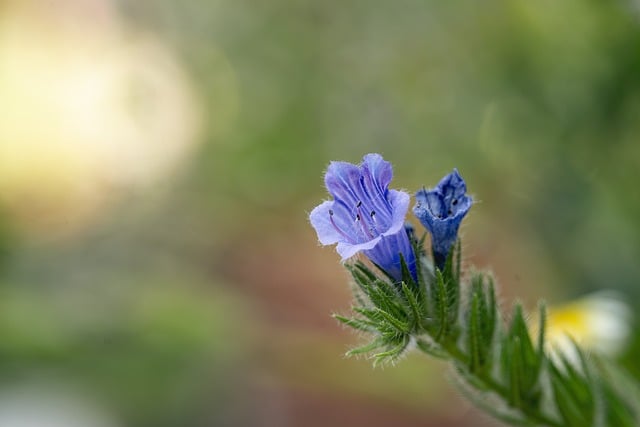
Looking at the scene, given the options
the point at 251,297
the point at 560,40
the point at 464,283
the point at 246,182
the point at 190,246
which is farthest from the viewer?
the point at 251,297

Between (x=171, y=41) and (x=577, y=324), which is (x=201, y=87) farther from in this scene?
(x=577, y=324)

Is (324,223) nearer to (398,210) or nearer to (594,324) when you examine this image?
(398,210)

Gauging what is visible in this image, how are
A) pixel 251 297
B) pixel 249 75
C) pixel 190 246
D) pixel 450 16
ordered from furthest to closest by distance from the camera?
1. pixel 251 297
2. pixel 190 246
3. pixel 249 75
4. pixel 450 16

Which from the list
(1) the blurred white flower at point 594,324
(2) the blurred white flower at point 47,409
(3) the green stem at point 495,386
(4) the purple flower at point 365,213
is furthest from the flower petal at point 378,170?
(2) the blurred white flower at point 47,409

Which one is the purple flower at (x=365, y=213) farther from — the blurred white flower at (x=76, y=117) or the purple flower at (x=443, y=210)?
the blurred white flower at (x=76, y=117)

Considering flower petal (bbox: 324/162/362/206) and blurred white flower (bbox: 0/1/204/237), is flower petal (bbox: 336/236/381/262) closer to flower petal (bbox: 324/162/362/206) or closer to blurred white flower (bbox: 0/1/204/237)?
flower petal (bbox: 324/162/362/206)

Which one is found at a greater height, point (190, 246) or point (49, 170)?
point (49, 170)

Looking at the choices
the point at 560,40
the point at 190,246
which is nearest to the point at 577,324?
the point at 560,40
